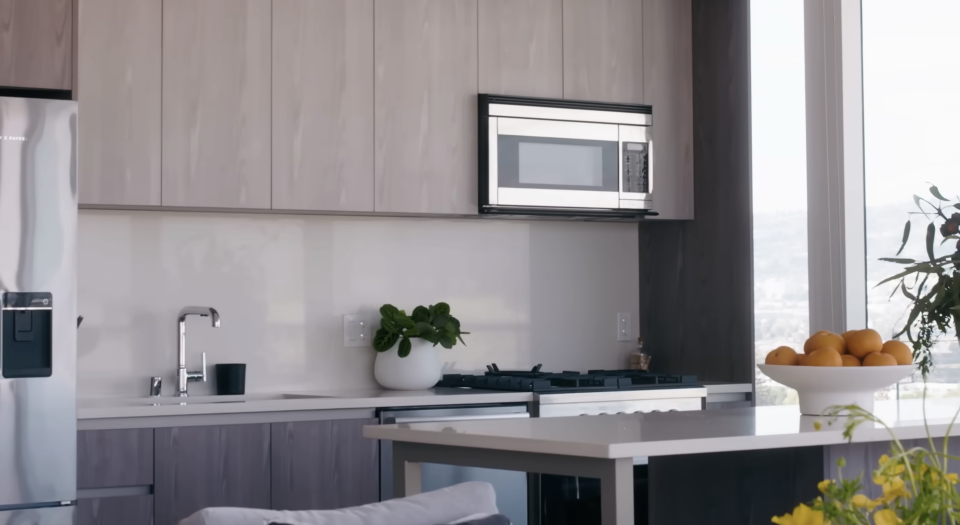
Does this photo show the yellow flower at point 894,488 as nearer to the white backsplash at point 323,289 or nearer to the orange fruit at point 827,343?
the orange fruit at point 827,343

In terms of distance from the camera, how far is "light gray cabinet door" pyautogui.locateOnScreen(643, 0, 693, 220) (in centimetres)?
441

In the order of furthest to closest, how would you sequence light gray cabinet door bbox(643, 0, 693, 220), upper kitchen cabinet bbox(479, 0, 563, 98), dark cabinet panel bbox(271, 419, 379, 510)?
1. light gray cabinet door bbox(643, 0, 693, 220)
2. upper kitchen cabinet bbox(479, 0, 563, 98)
3. dark cabinet panel bbox(271, 419, 379, 510)

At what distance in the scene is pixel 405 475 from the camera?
8.15ft

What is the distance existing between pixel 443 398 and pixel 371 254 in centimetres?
80

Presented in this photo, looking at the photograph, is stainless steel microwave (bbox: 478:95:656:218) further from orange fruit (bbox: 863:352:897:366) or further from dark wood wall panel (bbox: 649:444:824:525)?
orange fruit (bbox: 863:352:897:366)

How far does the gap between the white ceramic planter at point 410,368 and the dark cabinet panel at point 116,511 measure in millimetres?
1077

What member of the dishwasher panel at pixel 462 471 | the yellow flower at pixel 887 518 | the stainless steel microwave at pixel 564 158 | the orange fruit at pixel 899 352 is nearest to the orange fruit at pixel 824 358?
the orange fruit at pixel 899 352

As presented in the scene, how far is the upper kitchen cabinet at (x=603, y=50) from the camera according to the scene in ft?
14.0

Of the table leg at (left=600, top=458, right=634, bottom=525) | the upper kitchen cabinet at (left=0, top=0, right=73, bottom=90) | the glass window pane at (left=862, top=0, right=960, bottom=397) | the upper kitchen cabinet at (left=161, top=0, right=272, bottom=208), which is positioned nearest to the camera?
the table leg at (left=600, top=458, right=634, bottom=525)

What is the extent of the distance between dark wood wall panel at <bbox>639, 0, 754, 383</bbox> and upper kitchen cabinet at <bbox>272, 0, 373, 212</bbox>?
1.31 m

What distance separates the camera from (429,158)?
3.96 metres

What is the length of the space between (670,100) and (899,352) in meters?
2.18

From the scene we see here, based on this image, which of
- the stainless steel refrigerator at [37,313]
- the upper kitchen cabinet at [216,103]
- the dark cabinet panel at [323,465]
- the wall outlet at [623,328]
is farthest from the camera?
the wall outlet at [623,328]

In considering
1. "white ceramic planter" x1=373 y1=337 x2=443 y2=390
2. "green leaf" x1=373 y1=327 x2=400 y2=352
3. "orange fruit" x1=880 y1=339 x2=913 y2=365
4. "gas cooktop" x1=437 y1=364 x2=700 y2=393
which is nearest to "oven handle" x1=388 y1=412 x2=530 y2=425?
"gas cooktop" x1=437 y1=364 x2=700 y2=393
